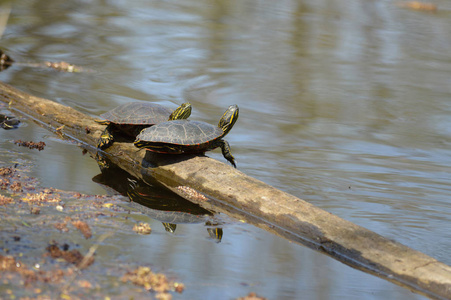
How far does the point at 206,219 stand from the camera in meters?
4.29

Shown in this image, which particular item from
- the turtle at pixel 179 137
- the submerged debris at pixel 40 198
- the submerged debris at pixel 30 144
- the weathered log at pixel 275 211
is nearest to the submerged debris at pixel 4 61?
the weathered log at pixel 275 211

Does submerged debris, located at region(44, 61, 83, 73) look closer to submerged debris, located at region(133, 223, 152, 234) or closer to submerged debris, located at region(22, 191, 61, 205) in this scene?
submerged debris, located at region(22, 191, 61, 205)

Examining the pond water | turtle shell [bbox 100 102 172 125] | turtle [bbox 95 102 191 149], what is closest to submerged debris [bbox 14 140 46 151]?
the pond water

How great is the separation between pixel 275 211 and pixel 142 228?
39.8 inches

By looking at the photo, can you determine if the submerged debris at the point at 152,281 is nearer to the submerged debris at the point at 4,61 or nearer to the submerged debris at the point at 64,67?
the submerged debris at the point at 64,67

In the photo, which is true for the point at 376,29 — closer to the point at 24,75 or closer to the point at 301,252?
the point at 24,75

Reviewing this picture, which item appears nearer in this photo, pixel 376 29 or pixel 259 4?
pixel 376 29

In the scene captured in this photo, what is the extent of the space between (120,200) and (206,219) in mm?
752

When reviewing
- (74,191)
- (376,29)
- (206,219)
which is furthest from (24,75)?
(376,29)

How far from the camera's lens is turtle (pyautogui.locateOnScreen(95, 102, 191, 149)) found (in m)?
5.23

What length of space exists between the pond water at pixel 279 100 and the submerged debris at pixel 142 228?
71 millimetres

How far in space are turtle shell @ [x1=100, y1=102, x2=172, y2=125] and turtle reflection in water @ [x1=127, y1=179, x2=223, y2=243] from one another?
0.71 metres

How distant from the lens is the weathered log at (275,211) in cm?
336

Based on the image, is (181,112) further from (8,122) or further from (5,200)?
→ (8,122)
